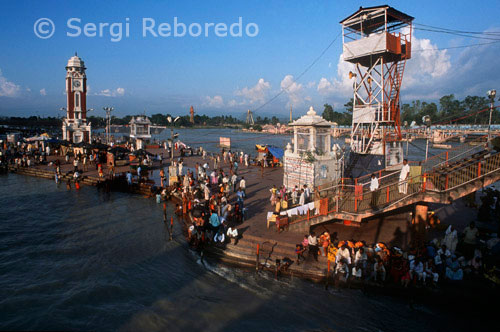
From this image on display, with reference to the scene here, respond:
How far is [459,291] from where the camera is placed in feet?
31.2

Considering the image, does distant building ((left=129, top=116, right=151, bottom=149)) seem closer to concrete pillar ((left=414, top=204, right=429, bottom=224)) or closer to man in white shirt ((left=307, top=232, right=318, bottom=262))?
man in white shirt ((left=307, top=232, right=318, bottom=262))

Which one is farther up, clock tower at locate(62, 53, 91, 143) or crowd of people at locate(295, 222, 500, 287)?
clock tower at locate(62, 53, 91, 143)

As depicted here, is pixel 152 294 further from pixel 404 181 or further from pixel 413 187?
pixel 413 187

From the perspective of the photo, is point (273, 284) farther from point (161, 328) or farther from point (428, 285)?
point (428, 285)

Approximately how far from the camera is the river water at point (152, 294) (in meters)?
9.16

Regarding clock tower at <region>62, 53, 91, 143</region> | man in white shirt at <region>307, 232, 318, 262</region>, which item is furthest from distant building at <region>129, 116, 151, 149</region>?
man in white shirt at <region>307, 232, 318, 262</region>

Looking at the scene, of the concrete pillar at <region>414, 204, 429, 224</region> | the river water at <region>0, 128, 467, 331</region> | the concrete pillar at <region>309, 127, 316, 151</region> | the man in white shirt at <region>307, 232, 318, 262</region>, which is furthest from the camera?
the concrete pillar at <region>309, 127, 316, 151</region>

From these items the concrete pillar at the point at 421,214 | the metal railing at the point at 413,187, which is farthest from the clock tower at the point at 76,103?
the concrete pillar at the point at 421,214

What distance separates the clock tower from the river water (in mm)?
35391

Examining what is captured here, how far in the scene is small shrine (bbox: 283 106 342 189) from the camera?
1730cm

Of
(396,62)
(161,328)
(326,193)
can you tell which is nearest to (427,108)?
(396,62)

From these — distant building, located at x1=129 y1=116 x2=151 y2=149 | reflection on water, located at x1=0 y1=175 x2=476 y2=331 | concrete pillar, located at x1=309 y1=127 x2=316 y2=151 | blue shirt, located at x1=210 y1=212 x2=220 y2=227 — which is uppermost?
distant building, located at x1=129 y1=116 x2=151 y2=149

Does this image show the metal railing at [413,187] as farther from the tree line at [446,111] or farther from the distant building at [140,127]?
the tree line at [446,111]

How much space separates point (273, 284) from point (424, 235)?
665 cm
